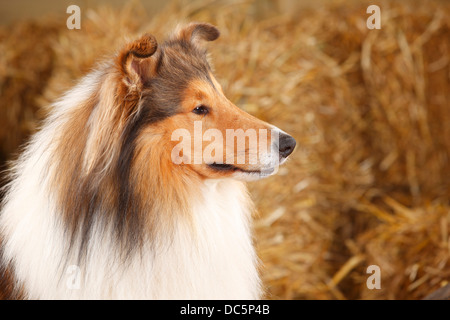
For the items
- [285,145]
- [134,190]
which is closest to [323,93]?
[285,145]

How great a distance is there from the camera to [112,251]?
5.79 ft

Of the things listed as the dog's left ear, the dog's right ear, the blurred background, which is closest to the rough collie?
the dog's right ear

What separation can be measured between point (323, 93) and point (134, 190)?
2747 mm

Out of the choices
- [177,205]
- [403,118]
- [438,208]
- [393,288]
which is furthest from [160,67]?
[403,118]

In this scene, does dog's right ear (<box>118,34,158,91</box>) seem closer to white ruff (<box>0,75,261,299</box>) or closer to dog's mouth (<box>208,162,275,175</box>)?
white ruff (<box>0,75,261,299</box>)

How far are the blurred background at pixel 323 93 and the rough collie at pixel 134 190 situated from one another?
1.79 meters

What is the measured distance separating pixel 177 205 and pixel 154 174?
0.14m

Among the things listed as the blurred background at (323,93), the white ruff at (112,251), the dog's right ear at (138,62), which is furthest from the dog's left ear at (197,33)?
the blurred background at (323,93)

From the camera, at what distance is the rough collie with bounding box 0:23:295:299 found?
176 centimetres

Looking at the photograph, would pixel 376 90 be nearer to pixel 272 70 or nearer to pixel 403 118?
pixel 403 118

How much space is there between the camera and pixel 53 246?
1.78 metres

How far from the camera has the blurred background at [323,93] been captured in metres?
3.81

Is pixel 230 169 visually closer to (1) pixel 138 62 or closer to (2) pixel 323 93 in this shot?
(1) pixel 138 62

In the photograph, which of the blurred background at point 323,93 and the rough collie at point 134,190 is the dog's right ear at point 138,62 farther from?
the blurred background at point 323,93
